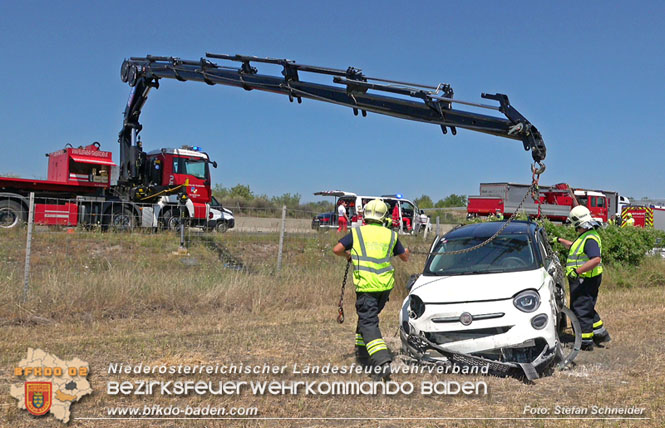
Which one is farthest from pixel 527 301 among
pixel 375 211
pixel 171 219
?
pixel 171 219

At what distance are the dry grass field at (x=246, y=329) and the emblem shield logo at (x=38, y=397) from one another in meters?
0.13

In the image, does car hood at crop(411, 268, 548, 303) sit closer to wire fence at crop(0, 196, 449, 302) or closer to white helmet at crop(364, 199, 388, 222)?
white helmet at crop(364, 199, 388, 222)

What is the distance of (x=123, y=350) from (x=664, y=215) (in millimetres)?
36804

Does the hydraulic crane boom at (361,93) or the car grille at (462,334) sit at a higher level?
the hydraulic crane boom at (361,93)

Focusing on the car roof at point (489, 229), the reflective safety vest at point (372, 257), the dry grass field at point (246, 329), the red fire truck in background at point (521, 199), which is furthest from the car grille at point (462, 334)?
the red fire truck in background at point (521, 199)

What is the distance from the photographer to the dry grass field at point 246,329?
5008mm

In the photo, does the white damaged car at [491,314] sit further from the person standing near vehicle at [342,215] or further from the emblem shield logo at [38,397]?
the person standing near vehicle at [342,215]

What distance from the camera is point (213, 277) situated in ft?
35.3

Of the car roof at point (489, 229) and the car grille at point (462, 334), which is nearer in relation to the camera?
the car grille at point (462, 334)

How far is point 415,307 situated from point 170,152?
14.6m

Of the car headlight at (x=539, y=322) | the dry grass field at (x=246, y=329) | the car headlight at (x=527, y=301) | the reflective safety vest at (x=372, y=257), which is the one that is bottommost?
the dry grass field at (x=246, y=329)

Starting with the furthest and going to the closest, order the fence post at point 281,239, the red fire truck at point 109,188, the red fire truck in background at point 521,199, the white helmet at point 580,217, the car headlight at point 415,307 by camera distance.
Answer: the red fire truck in background at point 521,199 → the red fire truck at point 109,188 → the fence post at point 281,239 → the white helmet at point 580,217 → the car headlight at point 415,307

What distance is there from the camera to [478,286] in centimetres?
620

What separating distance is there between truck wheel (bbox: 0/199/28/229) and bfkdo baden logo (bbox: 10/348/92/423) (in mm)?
11670
